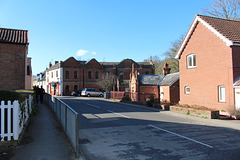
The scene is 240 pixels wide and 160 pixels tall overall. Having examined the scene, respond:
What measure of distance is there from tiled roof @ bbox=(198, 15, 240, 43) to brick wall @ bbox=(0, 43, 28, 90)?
1567 centimetres

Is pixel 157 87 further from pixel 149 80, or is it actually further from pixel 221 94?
pixel 221 94

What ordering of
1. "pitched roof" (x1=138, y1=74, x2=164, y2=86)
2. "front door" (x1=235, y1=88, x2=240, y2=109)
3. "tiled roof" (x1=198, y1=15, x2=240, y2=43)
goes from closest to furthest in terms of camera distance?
"front door" (x1=235, y1=88, x2=240, y2=109), "tiled roof" (x1=198, y1=15, x2=240, y2=43), "pitched roof" (x1=138, y1=74, x2=164, y2=86)

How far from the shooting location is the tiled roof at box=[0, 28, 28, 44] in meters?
16.2

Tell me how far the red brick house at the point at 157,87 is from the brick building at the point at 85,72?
1438 cm

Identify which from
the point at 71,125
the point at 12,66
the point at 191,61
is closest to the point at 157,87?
the point at 191,61

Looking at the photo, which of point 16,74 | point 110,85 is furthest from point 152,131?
point 110,85

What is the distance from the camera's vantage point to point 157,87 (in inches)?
1122

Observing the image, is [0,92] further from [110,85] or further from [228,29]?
[110,85]

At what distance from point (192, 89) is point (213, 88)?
2809mm

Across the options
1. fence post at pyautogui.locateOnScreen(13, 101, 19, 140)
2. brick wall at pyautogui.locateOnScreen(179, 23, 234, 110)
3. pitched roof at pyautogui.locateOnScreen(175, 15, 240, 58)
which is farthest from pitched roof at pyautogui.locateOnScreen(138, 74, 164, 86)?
fence post at pyautogui.locateOnScreen(13, 101, 19, 140)

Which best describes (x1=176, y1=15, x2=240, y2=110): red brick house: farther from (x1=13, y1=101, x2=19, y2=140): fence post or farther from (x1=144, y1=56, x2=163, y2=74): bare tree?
(x1=144, y1=56, x2=163, y2=74): bare tree

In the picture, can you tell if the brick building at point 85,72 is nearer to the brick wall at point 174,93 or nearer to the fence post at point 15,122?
the brick wall at point 174,93

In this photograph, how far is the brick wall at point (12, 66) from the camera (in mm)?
15813

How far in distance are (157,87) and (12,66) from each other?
1903 centimetres
